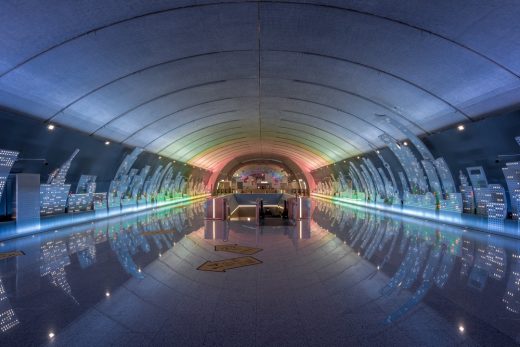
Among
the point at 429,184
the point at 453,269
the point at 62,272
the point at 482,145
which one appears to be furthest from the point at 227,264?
the point at 429,184

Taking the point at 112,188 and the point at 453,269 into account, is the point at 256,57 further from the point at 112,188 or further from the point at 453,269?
the point at 112,188

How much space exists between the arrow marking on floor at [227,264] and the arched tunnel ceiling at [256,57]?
6.31m

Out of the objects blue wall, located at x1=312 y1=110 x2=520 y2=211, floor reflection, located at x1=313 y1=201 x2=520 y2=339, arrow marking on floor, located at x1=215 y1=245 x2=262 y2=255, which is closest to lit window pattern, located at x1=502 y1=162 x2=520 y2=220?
blue wall, located at x1=312 y1=110 x2=520 y2=211

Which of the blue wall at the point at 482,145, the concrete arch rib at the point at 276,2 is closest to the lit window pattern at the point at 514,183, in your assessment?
the blue wall at the point at 482,145

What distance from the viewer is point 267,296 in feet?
17.9

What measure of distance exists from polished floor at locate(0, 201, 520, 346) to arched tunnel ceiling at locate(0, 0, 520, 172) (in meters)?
5.16

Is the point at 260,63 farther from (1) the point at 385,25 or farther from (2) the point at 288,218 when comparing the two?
(2) the point at 288,218

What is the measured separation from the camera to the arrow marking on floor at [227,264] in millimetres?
7309

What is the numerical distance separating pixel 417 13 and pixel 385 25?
36.9 inches

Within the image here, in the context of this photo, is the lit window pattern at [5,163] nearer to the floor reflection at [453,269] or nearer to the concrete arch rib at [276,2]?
the concrete arch rib at [276,2]

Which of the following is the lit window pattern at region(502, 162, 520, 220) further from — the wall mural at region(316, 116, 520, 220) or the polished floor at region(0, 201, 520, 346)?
the polished floor at region(0, 201, 520, 346)

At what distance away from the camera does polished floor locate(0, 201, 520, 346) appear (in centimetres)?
407

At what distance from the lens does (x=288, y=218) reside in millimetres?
18719

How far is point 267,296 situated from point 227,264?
2432 millimetres
